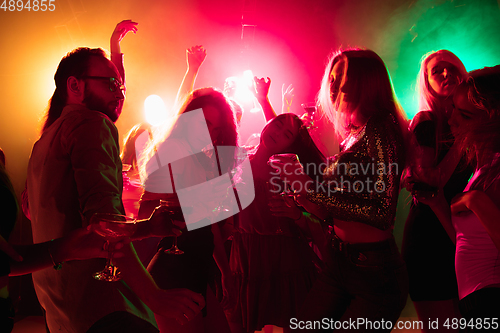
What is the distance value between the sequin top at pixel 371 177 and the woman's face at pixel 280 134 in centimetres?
95

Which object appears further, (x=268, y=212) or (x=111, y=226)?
(x=268, y=212)

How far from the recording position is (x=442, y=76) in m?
2.25

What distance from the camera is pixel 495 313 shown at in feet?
3.82

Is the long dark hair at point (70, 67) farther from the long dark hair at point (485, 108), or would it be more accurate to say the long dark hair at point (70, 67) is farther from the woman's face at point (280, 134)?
the long dark hair at point (485, 108)

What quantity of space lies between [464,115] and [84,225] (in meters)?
1.55

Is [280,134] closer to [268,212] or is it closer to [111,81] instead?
[268,212]

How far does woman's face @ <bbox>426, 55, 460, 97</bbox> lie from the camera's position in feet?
7.29

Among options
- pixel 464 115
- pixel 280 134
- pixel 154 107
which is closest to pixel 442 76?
pixel 464 115

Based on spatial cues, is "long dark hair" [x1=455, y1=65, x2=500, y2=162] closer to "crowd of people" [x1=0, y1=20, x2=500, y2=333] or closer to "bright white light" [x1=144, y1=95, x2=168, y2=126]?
"crowd of people" [x1=0, y1=20, x2=500, y2=333]

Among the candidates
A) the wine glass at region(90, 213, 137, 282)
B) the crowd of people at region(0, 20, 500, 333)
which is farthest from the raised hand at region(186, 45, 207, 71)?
the wine glass at region(90, 213, 137, 282)

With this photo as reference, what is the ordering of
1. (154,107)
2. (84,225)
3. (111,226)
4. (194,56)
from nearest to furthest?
1. (111,226)
2. (84,225)
3. (194,56)
4. (154,107)

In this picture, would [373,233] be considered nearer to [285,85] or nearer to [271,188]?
[271,188]

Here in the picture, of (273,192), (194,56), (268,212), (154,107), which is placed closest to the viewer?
(273,192)

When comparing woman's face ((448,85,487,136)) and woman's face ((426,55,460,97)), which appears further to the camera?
woman's face ((426,55,460,97))
